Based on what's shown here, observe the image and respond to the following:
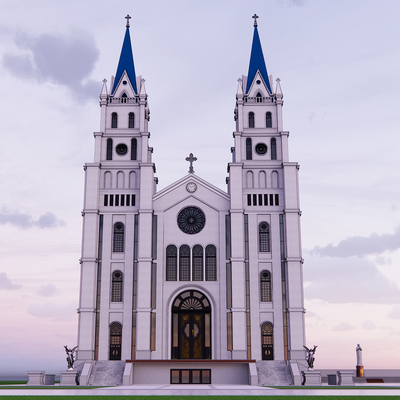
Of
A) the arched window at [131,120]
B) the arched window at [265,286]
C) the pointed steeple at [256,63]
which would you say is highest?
the pointed steeple at [256,63]

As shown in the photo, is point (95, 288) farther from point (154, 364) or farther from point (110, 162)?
point (110, 162)

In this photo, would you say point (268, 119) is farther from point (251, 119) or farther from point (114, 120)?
point (114, 120)

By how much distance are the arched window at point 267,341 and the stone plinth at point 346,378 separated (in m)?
6.53

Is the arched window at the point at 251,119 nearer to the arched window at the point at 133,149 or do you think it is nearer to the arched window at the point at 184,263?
the arched window at the point at 133,149

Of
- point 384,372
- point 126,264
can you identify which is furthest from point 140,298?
point 384,372

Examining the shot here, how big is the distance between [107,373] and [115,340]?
3210mm

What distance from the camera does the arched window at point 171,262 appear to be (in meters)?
46.4

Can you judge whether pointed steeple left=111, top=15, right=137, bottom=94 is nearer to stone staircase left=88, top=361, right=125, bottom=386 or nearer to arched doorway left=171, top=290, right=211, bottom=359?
arched doorway left=171, top=290, right=211, bottom=359

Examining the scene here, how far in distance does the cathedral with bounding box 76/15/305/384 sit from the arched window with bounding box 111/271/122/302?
85 mm

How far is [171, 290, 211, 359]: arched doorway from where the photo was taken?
44938 millimetres

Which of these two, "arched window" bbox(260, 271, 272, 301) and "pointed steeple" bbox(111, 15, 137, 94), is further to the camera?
"pointed steeple" bbox(111, 15, 137, 94)

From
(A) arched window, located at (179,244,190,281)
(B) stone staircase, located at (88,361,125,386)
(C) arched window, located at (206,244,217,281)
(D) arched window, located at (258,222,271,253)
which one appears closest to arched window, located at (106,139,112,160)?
(A) arched window, located at (179,244,190,281)

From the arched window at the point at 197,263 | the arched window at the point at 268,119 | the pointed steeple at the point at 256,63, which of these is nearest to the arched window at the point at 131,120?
the pointed steeple at the point at 256,63

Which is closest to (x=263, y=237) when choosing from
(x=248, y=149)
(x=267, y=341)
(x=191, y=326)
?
(x=248, y=149)
